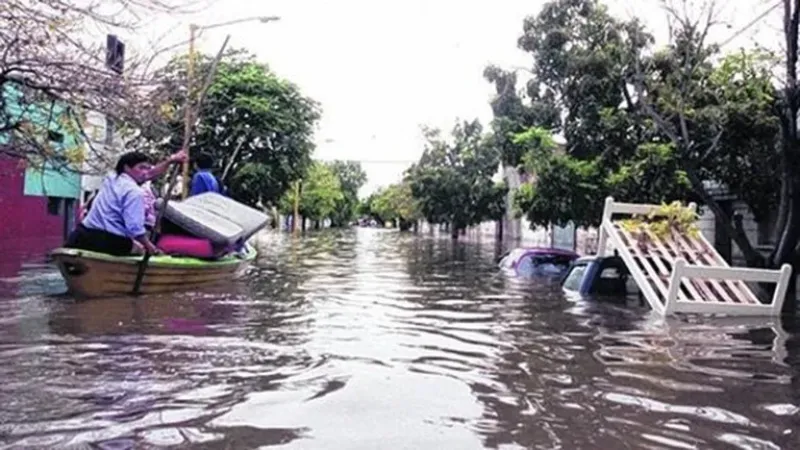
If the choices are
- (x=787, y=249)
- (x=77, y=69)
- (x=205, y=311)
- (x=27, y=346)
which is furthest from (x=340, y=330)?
(x=787, y=249)

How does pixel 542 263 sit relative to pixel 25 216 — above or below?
below

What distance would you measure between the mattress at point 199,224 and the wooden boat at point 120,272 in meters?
0.42

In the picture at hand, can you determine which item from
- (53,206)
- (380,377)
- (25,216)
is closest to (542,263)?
(380,377)

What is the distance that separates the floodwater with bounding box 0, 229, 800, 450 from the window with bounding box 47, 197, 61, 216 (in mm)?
24479

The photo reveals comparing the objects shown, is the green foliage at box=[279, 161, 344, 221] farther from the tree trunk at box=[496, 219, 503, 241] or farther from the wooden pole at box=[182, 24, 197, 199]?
the wooden pole at box=[182, 24, 197, 199]

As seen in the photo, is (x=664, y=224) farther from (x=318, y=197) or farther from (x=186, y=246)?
(x=318, y=197)

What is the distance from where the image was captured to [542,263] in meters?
17.5

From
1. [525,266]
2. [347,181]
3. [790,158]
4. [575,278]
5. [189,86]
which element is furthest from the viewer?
[347,181]

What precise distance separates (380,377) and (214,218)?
7201mm

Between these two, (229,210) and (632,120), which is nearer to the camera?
(229,210)

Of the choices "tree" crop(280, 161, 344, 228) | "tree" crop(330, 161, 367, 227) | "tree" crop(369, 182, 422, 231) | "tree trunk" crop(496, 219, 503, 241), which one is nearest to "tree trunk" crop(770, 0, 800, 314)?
"tree trunk" crop(496, 219, 503, 241)

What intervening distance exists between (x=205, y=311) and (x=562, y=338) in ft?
13.5

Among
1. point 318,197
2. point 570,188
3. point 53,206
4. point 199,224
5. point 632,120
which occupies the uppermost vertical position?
point 318,197

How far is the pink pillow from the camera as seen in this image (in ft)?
38.3
